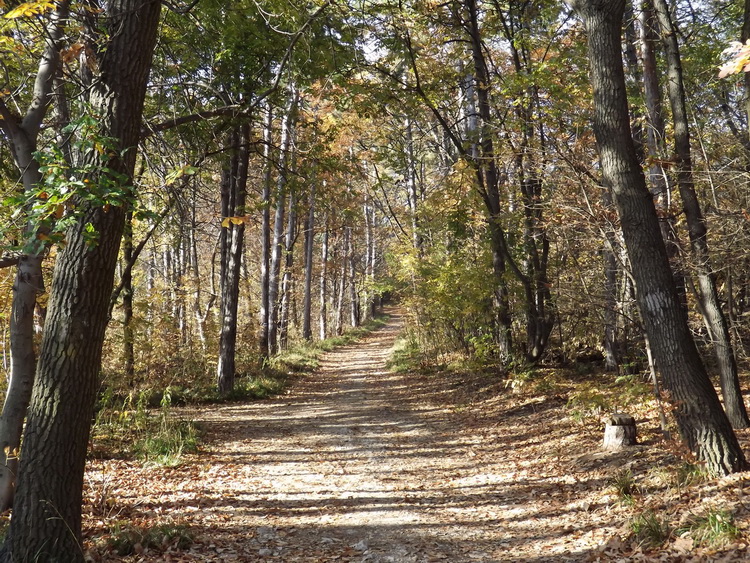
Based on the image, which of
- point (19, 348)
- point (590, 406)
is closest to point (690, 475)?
point (590, 406)

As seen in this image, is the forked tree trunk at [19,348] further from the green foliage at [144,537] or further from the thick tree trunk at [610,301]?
the thick tree trunk at [610,301]

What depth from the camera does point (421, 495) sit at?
6359 mm

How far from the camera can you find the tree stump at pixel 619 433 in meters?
6.70

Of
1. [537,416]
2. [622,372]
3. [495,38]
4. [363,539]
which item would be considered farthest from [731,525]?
[495,38]

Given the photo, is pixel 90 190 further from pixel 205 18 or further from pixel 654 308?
pixel 205 18

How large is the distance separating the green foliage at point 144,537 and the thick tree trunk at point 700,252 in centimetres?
608

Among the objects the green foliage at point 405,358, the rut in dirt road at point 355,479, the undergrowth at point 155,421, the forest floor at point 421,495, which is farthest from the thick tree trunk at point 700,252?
the green foliage at point 405,358

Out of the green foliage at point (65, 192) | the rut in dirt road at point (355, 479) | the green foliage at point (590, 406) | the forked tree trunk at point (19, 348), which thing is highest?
the green foliage at point (65, 192)

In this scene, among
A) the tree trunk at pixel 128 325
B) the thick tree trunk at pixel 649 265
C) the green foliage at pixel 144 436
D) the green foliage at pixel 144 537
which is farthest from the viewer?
the tree trunk at pixel 128 325

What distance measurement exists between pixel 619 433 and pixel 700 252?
2453 mm

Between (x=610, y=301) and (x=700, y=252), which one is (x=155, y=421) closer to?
(x=610, y=301)

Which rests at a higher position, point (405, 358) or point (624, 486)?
point (405, 358)

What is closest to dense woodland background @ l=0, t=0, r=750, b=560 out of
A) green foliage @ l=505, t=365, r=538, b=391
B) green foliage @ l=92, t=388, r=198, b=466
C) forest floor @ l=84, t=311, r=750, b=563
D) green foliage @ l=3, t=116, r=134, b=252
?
green foliage @ l=3, t=116, r=134, b=252

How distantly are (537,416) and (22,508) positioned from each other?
25.7 feet
